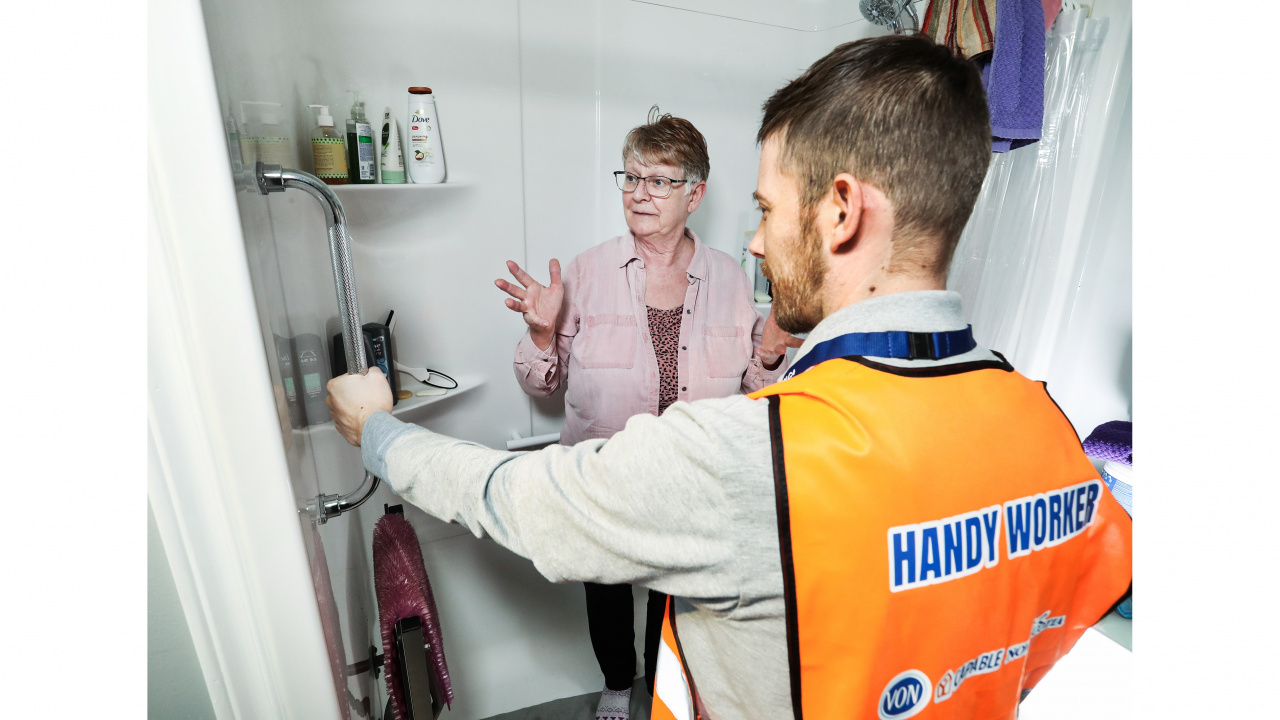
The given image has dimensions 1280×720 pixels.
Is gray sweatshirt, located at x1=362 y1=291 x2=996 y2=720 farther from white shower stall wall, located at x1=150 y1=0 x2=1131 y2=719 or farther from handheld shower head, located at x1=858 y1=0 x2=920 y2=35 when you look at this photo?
handheld shower head, located at x1=858 y1=0 x2=920 y2=35

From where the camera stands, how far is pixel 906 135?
646mm

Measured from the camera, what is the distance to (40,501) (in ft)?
1.24

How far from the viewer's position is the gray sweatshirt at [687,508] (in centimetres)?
55

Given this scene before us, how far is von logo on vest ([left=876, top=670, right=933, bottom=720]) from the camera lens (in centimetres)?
60

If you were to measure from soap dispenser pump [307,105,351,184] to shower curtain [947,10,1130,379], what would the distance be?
1.49 meters

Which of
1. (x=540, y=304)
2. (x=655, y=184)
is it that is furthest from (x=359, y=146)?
(x=655, y=184)

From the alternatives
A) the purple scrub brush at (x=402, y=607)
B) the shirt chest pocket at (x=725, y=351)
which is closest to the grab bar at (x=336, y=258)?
the purple scrub brush at (x=402, y=607)

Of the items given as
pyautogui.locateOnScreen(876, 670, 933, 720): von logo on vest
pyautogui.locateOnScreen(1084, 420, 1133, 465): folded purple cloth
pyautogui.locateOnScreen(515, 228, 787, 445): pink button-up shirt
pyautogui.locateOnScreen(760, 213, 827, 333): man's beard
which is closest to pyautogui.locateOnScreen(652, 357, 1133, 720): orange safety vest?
pyautogui.locateOnScreen(876, 670, 933, 720): von logo on vest

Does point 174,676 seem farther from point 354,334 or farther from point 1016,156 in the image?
point 1016,156

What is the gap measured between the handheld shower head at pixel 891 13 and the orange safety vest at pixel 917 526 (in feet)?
4.44

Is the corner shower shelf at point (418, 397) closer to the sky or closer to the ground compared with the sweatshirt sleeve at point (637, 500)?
closer to the ground

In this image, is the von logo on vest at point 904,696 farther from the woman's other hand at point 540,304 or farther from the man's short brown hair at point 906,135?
Result: the woman's other hand at point 540,304

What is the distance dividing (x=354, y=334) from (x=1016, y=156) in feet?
5.30
